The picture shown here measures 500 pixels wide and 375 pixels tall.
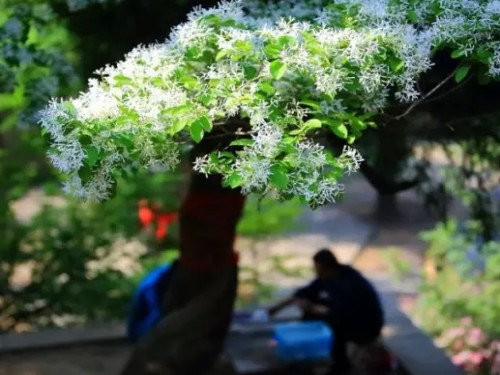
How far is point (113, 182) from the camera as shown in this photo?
7.30 feet

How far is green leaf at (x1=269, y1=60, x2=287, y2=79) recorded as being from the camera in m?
2.24

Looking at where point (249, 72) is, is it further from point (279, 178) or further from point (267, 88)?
point (279, 178)

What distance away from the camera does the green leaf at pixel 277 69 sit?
7.34 ft

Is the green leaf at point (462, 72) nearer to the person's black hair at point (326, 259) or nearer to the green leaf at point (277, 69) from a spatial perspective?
the green leaf at point (277, 69)

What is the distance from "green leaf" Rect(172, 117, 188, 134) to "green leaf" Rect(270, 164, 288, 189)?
0.93 feet

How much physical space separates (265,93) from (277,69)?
86 millimetres

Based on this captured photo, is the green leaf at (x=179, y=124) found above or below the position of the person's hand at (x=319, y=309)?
above

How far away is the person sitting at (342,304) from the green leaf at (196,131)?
2567mm

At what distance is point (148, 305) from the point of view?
198 inches

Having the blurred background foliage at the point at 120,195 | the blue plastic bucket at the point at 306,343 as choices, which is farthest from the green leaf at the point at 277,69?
the blue plastic bucket at the point at 306,343

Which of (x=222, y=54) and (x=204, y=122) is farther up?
(x=222, y=54)

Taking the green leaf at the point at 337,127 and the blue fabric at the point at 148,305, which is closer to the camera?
the green leaf at the point at 337,127

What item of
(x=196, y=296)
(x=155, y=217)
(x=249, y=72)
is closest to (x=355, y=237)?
(x=155, y=217)

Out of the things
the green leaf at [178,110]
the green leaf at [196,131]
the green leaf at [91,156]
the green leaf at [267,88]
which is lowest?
the green leaf at [91,156]
